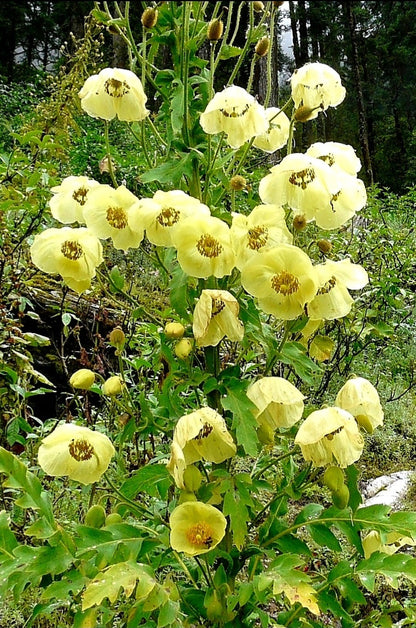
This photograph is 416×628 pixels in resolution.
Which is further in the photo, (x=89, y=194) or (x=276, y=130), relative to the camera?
(x=276, y=130)

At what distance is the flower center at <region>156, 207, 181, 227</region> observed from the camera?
3.34ft

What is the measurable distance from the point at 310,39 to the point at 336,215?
18761 millimetres

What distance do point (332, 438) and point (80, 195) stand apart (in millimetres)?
628

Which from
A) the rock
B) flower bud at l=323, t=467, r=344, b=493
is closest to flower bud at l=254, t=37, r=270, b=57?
flower bud at l=323, t=467, r=344, b=493

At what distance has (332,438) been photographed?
99 cm

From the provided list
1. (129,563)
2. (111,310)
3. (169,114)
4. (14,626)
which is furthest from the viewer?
(111,310)

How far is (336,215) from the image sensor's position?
1049mm

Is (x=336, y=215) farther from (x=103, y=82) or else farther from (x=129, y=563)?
(x=129, y=563)

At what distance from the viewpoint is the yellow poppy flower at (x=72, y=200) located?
1133mm

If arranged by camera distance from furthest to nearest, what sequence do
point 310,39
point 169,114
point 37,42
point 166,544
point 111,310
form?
point 310,39 < point 37,42 < point 111,310 < point 169,114 < point 166,544

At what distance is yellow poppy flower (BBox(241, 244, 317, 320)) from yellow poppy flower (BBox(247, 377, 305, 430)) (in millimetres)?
136

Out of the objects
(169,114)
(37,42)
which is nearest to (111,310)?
(169,114)

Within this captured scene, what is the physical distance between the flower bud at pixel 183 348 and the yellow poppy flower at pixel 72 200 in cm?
29

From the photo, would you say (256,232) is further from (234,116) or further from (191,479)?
(191,479)
